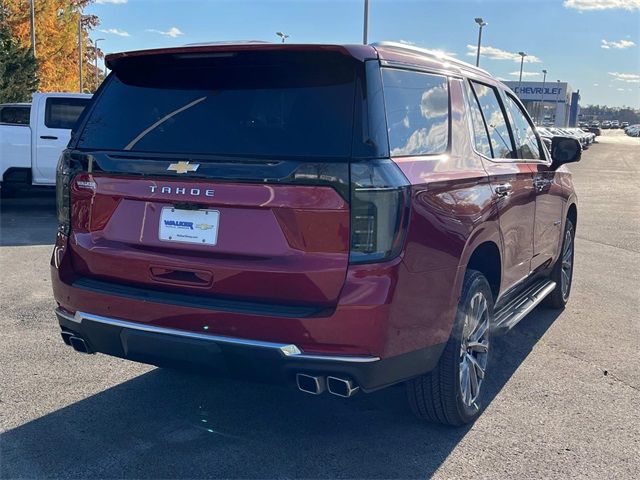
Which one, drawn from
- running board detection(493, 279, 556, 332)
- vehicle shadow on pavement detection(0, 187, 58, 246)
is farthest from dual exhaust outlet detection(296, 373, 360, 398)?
vehicle shadow on pavement detection(0, 187, 58, 246)

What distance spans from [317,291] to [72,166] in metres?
1.46

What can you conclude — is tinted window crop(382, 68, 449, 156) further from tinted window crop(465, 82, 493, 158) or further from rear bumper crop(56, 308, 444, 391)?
rear bumper crop(56, 308, 444, 391)

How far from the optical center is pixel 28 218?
10617mm

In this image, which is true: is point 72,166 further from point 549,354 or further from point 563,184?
point 563,184

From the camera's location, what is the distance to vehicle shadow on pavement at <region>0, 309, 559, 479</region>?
317 centimetres

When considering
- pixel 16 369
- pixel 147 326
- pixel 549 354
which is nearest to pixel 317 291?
pixel 147 326

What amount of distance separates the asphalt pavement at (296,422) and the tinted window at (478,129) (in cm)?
150

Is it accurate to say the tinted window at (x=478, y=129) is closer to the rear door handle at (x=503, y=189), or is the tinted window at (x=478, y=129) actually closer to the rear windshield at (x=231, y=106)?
the rear door handle at (x=503, y=189)

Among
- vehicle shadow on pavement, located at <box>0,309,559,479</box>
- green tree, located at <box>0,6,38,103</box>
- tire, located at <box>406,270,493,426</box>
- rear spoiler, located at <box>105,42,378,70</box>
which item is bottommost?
vehicle shadow on pavement, located at <box>0,309,559,479</box>

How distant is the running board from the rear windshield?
6.14ft

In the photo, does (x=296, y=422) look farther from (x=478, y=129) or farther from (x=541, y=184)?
(x=541, y=184)

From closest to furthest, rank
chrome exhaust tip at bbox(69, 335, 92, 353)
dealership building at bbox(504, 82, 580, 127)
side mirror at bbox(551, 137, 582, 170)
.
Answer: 1. chrome exhaust tip at bbox(69, 335, 92, 353)
2. side mirror at bbox(551, 137, 582, 170)
3. dealership building at bbox(504, 82, 580, 127)

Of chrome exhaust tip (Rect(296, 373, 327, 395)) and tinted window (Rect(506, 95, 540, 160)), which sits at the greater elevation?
tinted window (Rect(506, 95, 540, 160))

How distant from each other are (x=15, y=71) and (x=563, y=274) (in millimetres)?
27508
